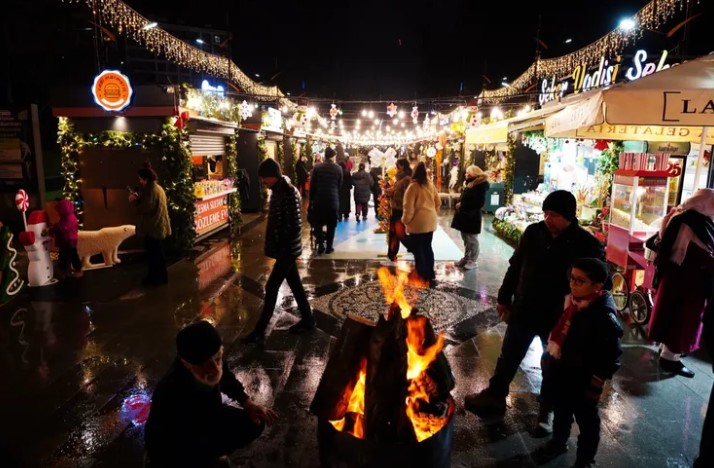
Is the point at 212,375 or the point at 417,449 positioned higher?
the point at 212,375

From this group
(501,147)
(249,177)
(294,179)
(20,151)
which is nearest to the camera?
(20,151)

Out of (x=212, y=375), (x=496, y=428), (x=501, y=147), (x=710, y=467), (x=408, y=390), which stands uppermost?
(x=501, y=147)

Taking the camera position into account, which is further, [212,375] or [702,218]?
[702,218]

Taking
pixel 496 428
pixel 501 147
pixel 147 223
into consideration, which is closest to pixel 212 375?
pixel 496 428

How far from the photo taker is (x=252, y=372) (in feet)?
15.0

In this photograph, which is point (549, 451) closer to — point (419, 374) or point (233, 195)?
point (419, 374)

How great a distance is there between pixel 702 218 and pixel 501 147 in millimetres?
13938

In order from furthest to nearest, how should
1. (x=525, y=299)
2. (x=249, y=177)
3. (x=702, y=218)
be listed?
(x=249, y=177)
(x=702, y=218)
(x=525, y=299)

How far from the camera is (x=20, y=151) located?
1095cm

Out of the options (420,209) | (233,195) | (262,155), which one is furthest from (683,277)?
(262,155)

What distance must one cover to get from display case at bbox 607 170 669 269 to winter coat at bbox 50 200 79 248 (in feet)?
29.8

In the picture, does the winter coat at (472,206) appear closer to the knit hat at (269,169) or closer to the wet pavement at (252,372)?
the wet pavement at (252,372)

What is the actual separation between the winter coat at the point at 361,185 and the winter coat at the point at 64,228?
787cm

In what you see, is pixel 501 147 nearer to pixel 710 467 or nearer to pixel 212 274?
pixel 212 274
